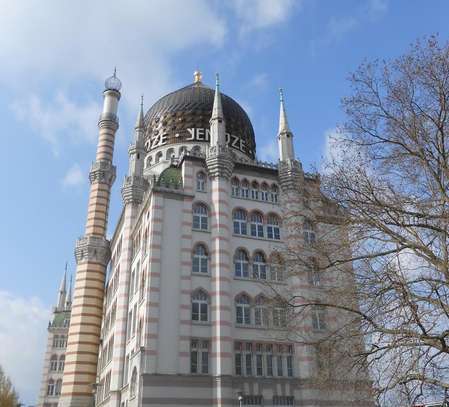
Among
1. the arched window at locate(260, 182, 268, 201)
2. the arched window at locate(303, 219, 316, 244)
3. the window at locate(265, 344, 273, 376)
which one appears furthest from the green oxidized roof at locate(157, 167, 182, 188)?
the window at locate(265, 344, 273, 376)

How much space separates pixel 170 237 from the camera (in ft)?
104

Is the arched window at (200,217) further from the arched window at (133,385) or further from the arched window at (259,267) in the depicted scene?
the arched window at (133,385)

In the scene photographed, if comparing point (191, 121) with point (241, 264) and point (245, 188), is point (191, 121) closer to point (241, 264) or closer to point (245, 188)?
point (245, 188)

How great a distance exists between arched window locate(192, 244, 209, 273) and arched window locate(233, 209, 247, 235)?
2.97 metres

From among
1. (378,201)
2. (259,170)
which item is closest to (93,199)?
(259,170)

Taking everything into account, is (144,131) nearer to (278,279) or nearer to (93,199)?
(93,199)

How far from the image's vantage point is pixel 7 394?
55.0 meters

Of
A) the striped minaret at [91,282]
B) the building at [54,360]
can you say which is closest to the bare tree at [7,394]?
the building at [54,360]

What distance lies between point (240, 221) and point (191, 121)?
1361cm

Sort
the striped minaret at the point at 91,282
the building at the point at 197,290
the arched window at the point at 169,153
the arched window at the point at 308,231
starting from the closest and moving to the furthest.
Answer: the arched window at the point at 308,231, the building at the point at 197,290, the striped minaret at the point at 91,282, the arched window at the point at 169,153

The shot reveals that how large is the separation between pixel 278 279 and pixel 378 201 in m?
20.9

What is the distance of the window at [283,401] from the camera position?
29.0 metres

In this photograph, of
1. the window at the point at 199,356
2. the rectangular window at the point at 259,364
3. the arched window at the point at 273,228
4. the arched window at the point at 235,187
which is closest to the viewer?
the window at the point at 199,356

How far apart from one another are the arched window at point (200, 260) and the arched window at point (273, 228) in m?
5.23
